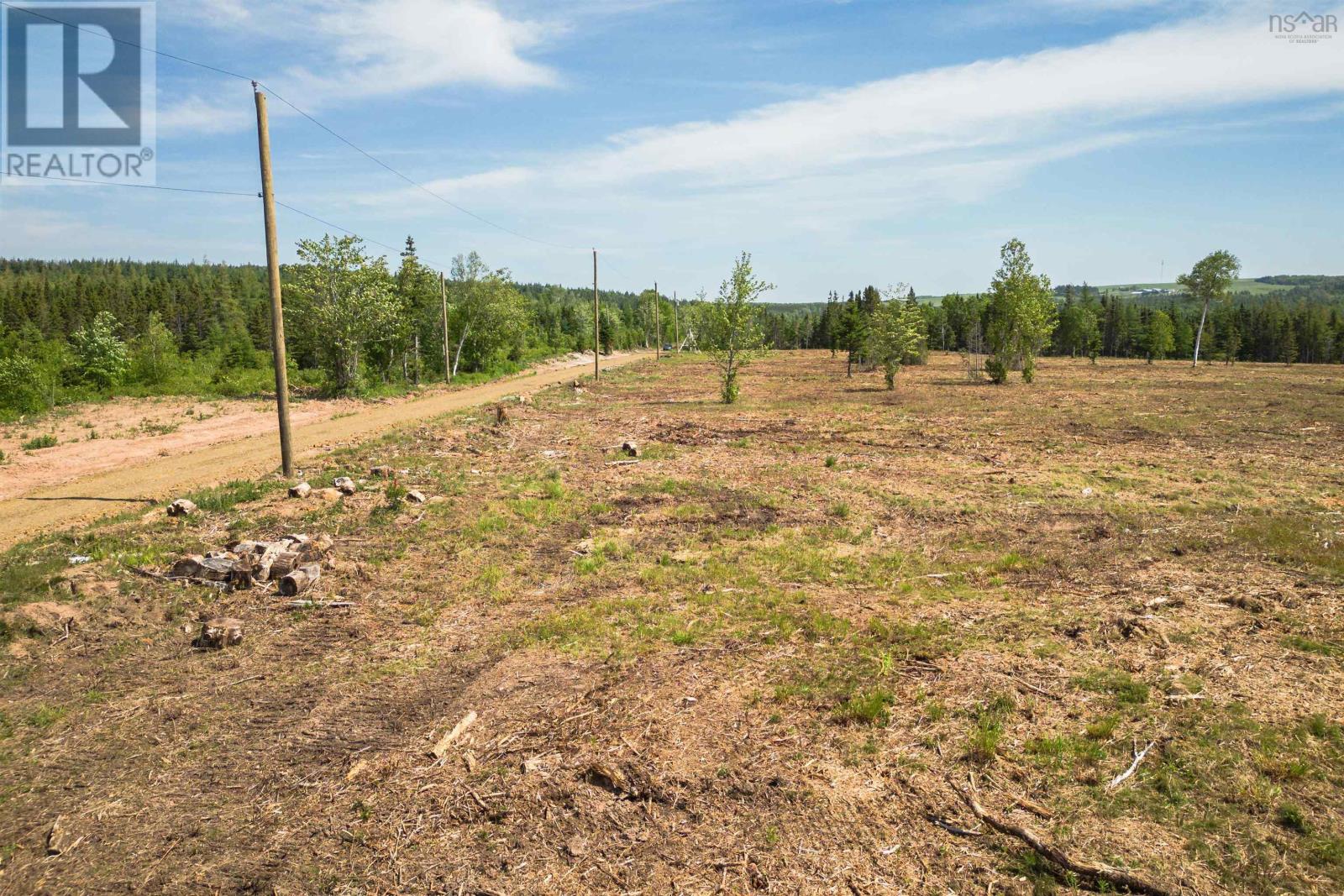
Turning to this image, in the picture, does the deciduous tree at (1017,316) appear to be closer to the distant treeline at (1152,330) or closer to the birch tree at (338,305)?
the distant treeline at (1152,330)

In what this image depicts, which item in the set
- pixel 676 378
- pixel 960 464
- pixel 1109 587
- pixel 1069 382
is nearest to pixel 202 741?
pixel 1109 587

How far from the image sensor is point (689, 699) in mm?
7398

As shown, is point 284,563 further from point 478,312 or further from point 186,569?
point 478,312

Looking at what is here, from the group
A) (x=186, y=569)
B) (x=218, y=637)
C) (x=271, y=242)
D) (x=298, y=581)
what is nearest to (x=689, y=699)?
(x=218, y=637)

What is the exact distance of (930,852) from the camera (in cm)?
528

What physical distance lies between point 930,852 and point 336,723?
567 cm

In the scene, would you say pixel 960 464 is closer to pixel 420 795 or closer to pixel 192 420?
pixel 420 795

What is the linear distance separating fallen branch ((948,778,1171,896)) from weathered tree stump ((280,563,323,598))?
9212mm

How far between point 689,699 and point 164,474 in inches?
605

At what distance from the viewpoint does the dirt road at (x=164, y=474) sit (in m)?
12.9

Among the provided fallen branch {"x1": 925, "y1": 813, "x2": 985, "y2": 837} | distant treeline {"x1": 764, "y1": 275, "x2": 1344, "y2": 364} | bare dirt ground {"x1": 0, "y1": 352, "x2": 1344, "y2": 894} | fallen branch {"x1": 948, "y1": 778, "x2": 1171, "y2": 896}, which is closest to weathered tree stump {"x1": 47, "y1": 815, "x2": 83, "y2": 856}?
bare dirt ground {"x1": 0, "y1": 352, "x2": 1344, "y2": 894}

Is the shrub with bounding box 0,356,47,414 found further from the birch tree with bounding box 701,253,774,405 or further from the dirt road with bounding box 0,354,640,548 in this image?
the birch tree with bounding box 701,253,774,405

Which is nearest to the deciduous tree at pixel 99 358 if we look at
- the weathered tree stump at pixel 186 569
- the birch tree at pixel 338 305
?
the birch tree at pixel 338 305

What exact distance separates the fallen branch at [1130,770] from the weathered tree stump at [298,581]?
10264 millimetres
